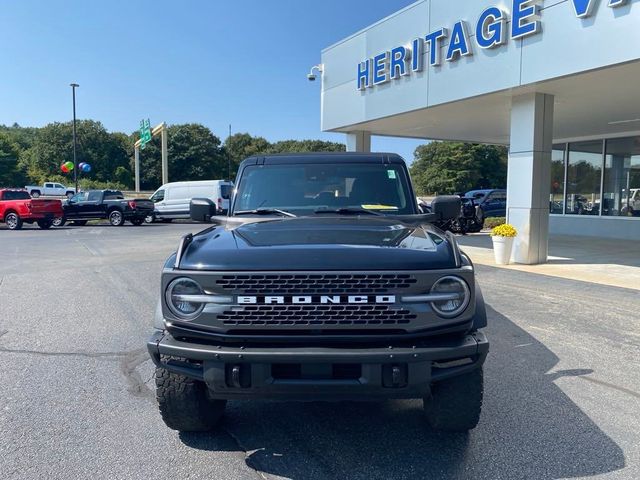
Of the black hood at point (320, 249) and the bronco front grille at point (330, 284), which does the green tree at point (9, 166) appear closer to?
the black hood at point (320, 249)

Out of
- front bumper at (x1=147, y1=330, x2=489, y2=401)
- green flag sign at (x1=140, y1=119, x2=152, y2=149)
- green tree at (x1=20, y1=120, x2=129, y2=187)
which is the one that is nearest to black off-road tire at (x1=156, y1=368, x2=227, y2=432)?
front bumper at (x1=147, y1=330, x2=489, y2=401)

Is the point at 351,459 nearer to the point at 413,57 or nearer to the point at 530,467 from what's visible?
the point at 530,467

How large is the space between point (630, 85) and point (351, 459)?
33.9 feet

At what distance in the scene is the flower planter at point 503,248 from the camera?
11.2 m

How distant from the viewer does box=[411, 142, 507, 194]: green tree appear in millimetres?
66062

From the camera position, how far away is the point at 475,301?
2822 millimetres

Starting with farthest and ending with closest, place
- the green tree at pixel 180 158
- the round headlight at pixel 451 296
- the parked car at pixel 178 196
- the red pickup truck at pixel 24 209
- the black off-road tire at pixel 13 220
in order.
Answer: the green tree at pixel 180 158 < the parked car at pixel 178 196 < the black off-road tire at pixel 13 220 < the red pickup truck at pixel 24 209 < the round headlight at pixel 451 296

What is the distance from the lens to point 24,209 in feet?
70.0

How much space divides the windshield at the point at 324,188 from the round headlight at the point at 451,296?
4.55 feet

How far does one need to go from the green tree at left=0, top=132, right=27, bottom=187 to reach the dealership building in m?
56.8

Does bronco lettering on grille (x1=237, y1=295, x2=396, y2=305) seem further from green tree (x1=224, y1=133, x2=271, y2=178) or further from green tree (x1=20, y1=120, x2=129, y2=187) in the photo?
green tree (x1=224, y1=133, x2=271, y2=178)

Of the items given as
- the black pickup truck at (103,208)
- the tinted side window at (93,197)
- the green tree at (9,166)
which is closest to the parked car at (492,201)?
the black pickup truck at (103,208)

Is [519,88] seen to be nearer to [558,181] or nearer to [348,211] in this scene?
[348,211]

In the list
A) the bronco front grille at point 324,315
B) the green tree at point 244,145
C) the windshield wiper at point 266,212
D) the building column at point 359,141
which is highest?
the green tree at point 244,145
